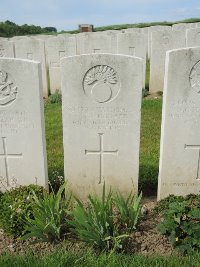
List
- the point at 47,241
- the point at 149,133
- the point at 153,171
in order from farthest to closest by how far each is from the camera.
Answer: the point at 149,133, the point at 153,171, the point at 47,241

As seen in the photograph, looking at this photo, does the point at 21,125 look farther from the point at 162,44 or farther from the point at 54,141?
the point at 162,44

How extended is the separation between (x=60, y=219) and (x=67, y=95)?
1.31 meters

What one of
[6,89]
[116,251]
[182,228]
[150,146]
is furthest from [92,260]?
[150,146]

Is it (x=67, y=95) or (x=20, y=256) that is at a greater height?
(x=67, y=95)

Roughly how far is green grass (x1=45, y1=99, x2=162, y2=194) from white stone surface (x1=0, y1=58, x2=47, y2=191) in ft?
1.74

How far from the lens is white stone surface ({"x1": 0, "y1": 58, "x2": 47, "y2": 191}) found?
3.62 meters

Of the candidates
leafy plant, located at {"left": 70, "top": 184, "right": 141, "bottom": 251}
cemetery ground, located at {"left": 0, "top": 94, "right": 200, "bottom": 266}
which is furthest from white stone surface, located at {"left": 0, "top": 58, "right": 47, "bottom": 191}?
leafy plant, located at {"left": 70, "top": 184, "right": 141, "bottom": 251}

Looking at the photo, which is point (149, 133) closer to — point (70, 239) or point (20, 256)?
point (70, 239)

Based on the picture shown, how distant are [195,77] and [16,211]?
2.31 meters

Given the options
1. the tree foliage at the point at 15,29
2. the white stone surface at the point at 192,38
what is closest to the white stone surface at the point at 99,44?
the white stone surface at the point at 192,38

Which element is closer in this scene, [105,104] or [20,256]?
[20,256]

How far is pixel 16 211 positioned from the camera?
11.4 feet

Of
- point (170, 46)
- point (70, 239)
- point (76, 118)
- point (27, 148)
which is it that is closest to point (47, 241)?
point (70, 239)

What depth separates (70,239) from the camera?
3.42 m
